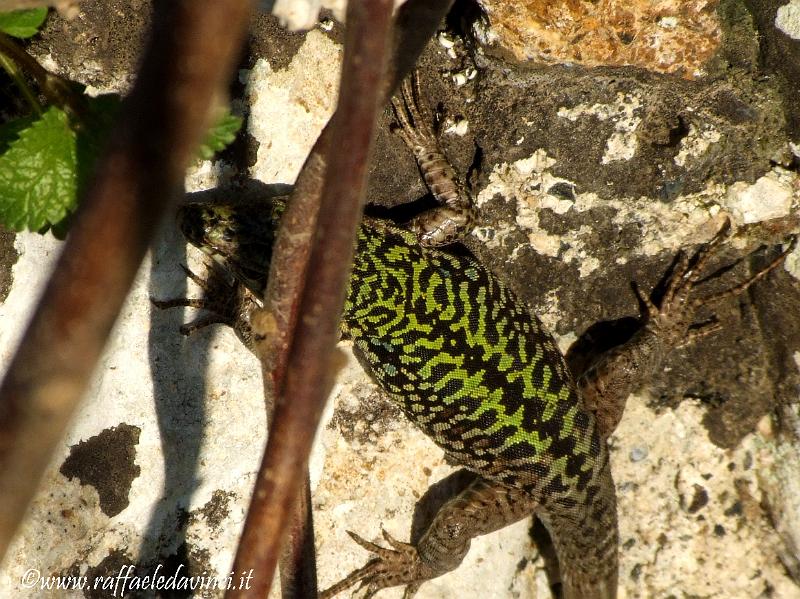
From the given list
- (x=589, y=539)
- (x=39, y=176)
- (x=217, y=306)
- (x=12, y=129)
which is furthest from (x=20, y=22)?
(x=589, y=539)

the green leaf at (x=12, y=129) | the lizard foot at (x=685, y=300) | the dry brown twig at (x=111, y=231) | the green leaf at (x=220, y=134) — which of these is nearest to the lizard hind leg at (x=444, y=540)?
the lizard foot at (x=685, y=300)

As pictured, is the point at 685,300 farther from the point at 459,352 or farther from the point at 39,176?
the point at 39,176

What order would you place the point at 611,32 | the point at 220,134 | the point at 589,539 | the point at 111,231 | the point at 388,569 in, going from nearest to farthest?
the point at 111,231 < the point at 220,134 < the point at 611,32 < the point at 388,569 < the point at 589,539

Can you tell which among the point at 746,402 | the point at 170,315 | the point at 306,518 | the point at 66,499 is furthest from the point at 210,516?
the point at 746,402

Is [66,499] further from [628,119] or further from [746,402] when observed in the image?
[746,402]

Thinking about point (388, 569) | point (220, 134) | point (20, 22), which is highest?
point (20, 22)

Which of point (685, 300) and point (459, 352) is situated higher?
point (685, 300)
